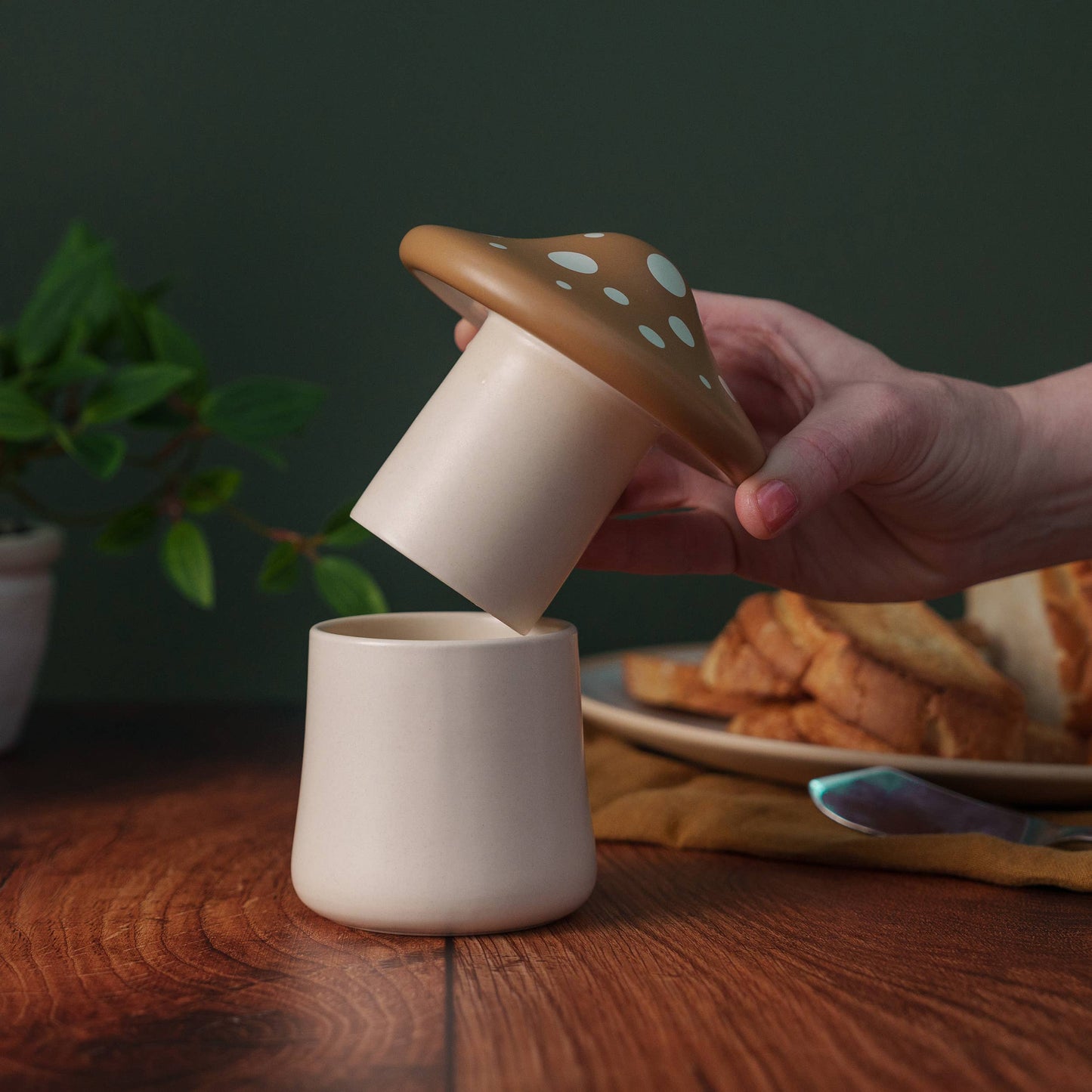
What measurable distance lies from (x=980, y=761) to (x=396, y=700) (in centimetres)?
48

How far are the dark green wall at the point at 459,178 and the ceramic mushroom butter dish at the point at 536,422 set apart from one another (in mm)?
883

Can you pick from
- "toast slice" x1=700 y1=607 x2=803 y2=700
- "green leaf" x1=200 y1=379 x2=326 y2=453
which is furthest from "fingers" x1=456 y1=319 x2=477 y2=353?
"toast slice" x1=700 y1=607 x2=803 y2=700

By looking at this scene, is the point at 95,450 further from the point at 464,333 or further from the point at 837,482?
the point at 837,482

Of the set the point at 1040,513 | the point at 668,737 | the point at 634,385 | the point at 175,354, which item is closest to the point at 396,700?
the point at 634,385

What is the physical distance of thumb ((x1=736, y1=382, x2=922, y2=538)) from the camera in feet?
1.92

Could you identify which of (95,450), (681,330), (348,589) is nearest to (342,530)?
(348,589)

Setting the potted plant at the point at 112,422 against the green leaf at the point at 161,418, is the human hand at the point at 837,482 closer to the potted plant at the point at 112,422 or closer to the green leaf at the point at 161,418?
the potted plant at the point at 112,422

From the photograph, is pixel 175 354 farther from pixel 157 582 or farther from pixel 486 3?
pixel 486 3

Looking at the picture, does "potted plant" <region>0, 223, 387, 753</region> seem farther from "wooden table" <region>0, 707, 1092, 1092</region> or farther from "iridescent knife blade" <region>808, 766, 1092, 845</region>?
"iridescent knife blade" <region>808, 766, 1092, 845</region>

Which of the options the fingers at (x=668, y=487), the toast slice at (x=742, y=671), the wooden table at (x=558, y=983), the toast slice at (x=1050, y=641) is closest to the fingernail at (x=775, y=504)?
the wooden table at (x=558, y=983)

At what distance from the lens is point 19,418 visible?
0.97 m

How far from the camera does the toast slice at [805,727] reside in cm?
93

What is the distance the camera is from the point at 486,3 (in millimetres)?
1409

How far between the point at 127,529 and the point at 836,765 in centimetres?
69
